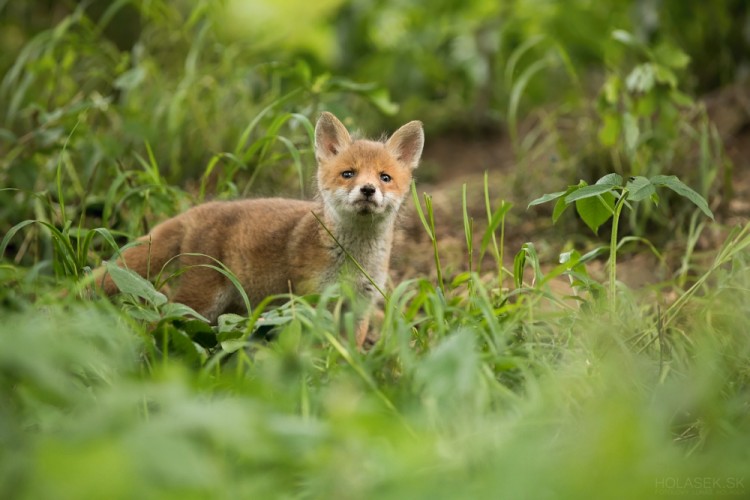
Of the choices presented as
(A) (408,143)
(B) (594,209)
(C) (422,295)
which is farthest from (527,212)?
(C) (422,295)

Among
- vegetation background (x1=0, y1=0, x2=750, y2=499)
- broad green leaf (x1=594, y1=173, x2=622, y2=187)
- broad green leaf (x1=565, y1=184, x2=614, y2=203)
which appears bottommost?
vegetation background (x1=0, y1=0, x2=750, y2=499)

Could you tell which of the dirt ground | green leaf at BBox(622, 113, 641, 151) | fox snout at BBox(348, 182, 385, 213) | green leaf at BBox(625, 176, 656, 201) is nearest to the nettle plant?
green leaf at BBox(625, 176, 656, 201)

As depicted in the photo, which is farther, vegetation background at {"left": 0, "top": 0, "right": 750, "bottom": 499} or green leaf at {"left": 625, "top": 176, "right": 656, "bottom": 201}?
green leaf at {"left": 625, "top": 176, "right": 656, "bottom": 201}

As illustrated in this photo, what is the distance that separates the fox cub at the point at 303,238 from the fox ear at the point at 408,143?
1 cm

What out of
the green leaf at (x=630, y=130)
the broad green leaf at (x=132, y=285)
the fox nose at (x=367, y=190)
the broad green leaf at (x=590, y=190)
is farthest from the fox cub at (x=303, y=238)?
the green leaf at (x=630, y=130)

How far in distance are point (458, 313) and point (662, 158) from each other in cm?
259

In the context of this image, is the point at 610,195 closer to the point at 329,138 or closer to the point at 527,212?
the point at 329,138

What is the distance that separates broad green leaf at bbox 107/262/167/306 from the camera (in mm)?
3131

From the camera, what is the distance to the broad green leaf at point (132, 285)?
3131 millimetres

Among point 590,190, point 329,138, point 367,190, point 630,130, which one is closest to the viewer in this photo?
point 590,190

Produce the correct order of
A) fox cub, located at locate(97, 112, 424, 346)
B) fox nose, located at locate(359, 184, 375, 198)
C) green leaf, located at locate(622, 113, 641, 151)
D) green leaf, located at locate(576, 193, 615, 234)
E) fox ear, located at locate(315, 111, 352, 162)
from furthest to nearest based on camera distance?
green leaf, located at locate(622, 113, 641, 151)
fox ear, located at locate(315, 111, 352, 162)
fox cub, located at locate(97, 112, 424, 346)
fox nose, located at locate(359, 184, 375, 198)
green leaf, located at locate(576, 193, 615, 234)

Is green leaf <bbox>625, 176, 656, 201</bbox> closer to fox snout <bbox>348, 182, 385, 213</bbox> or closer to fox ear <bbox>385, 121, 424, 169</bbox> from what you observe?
fox snout <bbox>348, 182, 385, 213</bbox>

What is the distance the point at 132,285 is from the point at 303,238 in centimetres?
129

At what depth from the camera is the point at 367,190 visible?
4113 millimetres
